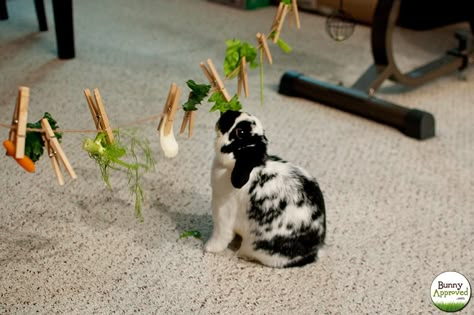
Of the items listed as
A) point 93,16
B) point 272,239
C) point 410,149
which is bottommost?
point 93,16

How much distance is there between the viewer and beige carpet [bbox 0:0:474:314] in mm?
963

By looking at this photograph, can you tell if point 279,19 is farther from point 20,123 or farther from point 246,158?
point 20,123

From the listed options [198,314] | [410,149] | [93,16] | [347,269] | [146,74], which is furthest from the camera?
[93,16]

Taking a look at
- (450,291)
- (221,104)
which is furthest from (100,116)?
(450,291)

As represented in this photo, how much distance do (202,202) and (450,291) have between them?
1.63 ft

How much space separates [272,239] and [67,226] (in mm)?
398

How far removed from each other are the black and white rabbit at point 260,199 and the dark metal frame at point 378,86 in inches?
25.8

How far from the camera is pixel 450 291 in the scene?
3.24 ft

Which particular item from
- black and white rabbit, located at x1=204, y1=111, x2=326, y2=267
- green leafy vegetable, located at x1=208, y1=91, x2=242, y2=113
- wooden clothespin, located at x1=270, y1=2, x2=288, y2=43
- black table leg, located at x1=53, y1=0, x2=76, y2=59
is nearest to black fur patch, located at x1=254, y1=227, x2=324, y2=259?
black and white rabbit, located at x1=204, y1=111, x2=326, y2=267

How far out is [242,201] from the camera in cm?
97

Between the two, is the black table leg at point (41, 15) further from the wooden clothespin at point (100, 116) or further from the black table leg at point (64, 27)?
the wooden clothespin at point (100, 116)

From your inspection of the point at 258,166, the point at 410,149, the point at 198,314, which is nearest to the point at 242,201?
the point at 258,166

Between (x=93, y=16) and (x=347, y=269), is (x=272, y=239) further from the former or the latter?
(x=93, y=16)

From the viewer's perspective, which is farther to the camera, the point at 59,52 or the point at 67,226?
the point at 59,52
